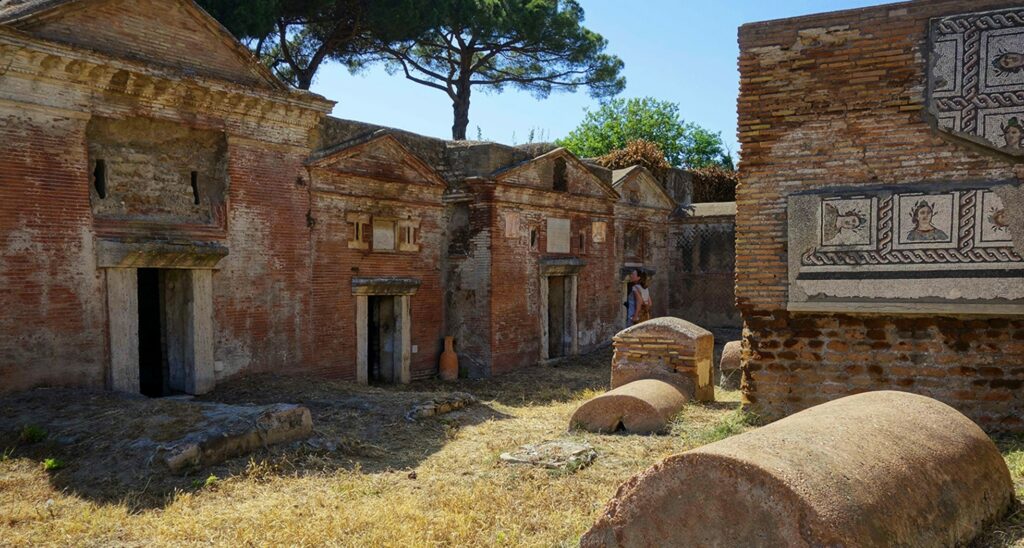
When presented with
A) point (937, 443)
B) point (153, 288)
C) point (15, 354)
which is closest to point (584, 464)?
point (937, 443)

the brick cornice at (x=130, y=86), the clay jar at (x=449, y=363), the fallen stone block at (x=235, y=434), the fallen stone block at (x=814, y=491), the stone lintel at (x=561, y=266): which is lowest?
the clay jar at (x=449, y=363)

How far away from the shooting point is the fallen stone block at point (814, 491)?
131 inches

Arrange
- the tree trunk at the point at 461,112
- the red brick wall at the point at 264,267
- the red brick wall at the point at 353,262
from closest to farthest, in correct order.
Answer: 1. the red brick wall at the point at 264,267
2. the red brick wall at the point at 353,262
3. the tree trunk at the point at 461,112

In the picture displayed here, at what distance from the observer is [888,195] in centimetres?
742

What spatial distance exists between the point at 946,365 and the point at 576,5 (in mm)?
21901

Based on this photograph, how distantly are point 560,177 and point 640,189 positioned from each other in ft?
13.0

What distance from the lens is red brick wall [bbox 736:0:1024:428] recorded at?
7242 millimetres

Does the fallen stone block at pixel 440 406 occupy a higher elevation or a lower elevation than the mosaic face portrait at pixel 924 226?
lower

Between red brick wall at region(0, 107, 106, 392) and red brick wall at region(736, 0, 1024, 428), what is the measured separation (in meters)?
7.75

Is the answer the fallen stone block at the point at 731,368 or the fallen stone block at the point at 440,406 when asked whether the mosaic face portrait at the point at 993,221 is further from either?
the fallen stone block at the point at 440,406

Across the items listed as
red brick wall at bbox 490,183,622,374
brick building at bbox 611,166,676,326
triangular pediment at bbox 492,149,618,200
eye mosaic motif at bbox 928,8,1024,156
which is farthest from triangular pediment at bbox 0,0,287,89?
brick building at bbox 611,166,676,326

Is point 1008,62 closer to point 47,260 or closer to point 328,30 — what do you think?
point 47,260

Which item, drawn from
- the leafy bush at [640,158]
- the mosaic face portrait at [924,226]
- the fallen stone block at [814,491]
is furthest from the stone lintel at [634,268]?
the fallen stone block at [814,491]

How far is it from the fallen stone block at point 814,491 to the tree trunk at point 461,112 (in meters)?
23.6
